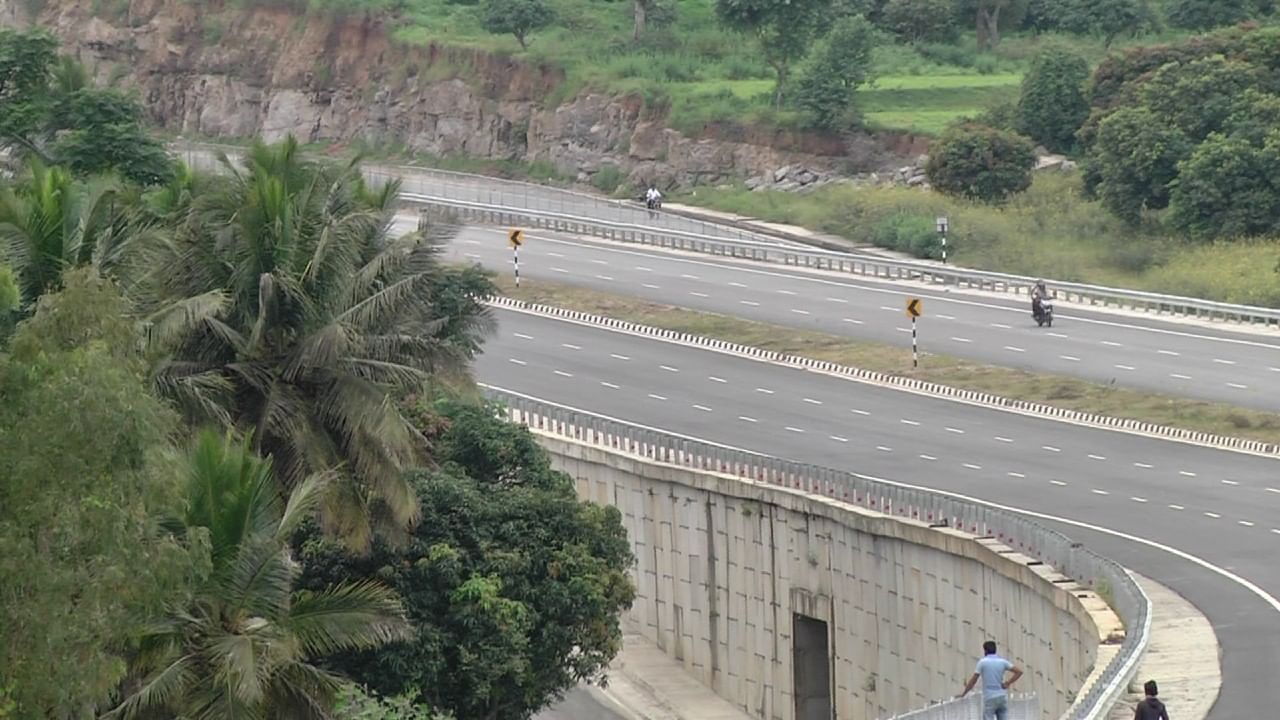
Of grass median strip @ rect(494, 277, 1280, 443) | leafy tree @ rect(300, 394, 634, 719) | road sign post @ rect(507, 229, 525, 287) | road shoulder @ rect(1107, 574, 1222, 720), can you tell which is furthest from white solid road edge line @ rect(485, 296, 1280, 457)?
leafy tree @ rect(300, 394, 634, 719)

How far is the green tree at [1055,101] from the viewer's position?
104 m

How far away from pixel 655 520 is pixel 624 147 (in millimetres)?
64126

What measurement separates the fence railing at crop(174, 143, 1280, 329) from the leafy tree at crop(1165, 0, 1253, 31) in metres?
30.1

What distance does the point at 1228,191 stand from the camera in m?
87.7

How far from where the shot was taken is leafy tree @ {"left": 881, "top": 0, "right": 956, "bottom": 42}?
126375 mm

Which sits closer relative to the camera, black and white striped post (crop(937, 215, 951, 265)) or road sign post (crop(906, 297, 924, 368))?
road sign post (crop(906, 297, 924, 368))

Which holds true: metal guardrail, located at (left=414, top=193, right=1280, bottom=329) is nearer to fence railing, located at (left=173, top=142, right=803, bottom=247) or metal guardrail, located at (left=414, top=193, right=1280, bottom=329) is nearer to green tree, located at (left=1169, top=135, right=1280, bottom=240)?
fence railing, located at (left=173, top=142, right=803, bottom=247)

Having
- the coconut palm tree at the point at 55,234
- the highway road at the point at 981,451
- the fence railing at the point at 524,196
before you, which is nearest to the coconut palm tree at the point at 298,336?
the coconut palm tree at the point at 55,234

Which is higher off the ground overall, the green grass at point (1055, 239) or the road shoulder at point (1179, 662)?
the road shoulder at point (1179, 662)

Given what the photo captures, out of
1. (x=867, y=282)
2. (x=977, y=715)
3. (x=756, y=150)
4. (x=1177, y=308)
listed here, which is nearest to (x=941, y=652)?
(x=977, y=715)

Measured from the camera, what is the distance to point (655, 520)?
5722 centimetres

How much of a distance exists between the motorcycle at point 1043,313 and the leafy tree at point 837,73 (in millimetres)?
39489

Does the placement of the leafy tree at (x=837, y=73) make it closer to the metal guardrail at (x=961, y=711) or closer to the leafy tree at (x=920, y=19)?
the leafy tree at (x=920, y=19)

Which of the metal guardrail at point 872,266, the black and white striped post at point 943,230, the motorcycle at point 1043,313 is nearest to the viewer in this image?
the motorcycle at point 1043,313
